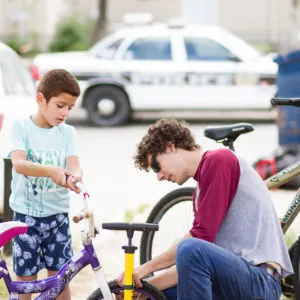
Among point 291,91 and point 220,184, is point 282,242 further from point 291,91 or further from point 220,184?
point 291,91

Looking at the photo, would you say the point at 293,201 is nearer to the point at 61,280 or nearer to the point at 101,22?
the point at 61,280

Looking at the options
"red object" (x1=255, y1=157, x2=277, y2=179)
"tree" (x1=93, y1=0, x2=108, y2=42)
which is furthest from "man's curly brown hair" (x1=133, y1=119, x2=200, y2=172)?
"tree" (x1=93, y1=0, x2=108, y2=42)

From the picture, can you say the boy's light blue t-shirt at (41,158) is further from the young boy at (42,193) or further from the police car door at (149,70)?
the police car door at (149,70)

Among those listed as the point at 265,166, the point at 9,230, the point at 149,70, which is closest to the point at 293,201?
the point at 9,230

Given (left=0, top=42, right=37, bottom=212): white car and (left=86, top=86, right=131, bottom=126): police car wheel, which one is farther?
(left=86, top=86, right=131, bottom=126): police car wheel

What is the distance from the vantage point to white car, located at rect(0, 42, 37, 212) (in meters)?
6.79

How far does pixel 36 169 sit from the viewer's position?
13.9ft

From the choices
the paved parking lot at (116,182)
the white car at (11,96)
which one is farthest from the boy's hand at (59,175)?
the white car at (11,96)

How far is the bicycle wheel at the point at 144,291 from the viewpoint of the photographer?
13.3 feet

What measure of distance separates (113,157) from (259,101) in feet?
13.9

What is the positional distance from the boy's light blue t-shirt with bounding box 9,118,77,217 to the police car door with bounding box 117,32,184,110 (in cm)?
1103

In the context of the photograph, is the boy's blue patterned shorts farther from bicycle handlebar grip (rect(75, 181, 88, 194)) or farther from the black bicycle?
the black bicycle

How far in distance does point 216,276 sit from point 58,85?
1175 mm

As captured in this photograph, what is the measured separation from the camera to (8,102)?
23.8 ft
